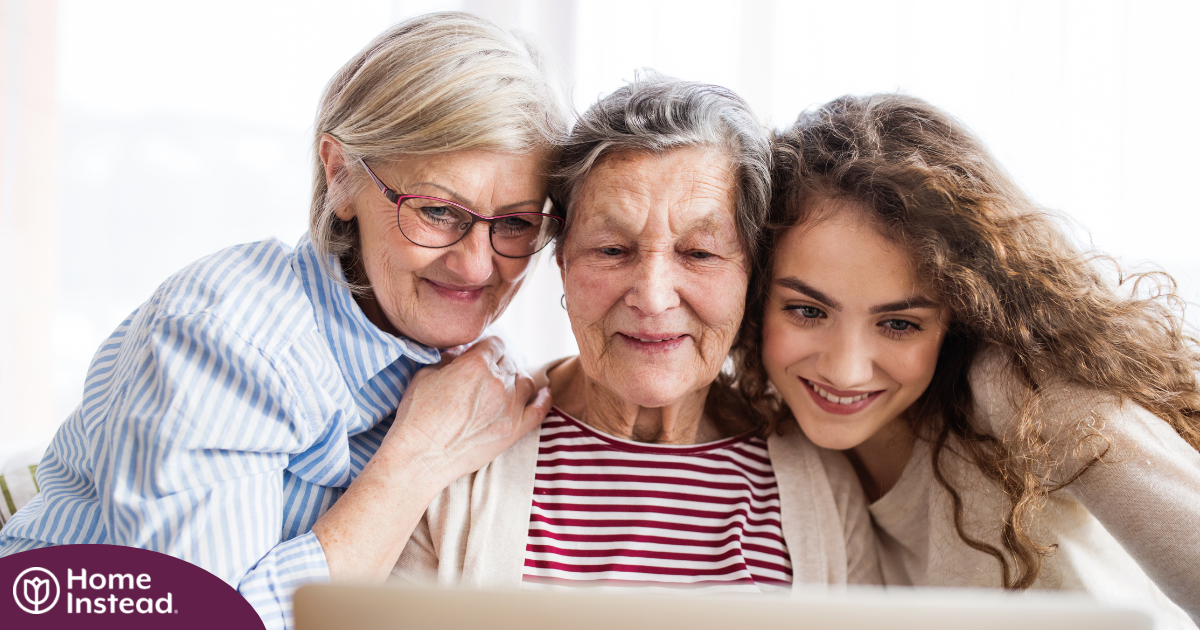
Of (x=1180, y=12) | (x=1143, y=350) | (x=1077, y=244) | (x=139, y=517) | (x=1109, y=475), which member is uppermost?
(x=1180, y=12)

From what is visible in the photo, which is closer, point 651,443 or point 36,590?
point 36,590

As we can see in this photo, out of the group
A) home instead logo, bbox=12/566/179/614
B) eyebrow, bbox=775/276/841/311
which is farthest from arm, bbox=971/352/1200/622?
home instead logo, bbox=12/566/179/614

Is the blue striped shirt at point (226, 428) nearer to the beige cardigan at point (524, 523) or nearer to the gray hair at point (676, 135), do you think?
the beige cardigan at point (524, 523)

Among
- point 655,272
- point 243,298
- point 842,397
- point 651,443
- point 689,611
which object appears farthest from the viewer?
point 651,443

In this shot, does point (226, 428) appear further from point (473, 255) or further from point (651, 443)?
point (651, 443)

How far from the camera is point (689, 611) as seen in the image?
1.99 feet

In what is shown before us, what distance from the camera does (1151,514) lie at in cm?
116

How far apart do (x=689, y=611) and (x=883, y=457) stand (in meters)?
1.13

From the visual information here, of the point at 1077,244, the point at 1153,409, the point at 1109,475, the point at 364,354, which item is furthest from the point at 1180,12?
the point at 364,354

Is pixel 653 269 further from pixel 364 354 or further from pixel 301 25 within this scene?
pixel 301 25

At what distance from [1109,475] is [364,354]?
1.28m

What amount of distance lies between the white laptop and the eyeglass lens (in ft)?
2.70

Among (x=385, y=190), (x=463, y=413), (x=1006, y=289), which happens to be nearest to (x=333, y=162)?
(x=385, y=190)

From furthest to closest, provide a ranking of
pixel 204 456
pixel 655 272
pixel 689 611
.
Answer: pixel 655 272
pixel 204 456
pixel 689 611
